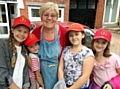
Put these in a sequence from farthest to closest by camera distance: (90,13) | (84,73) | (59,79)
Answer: (90,13) < (59,79) < (84,73)

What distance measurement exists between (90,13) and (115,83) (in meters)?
10.0

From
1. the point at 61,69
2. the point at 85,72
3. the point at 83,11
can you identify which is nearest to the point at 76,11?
the point at 83,11

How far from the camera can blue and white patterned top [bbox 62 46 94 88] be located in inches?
63.3

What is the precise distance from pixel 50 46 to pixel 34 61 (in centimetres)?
25

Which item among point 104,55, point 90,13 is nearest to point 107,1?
point 90,13

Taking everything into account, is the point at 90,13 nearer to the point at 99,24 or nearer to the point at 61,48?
the point at 99,24

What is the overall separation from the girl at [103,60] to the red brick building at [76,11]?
7093mm

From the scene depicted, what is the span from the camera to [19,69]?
63.8 inches

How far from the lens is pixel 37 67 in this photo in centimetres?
174

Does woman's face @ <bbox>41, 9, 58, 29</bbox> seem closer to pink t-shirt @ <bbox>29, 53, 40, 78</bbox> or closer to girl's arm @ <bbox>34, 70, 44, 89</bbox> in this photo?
pink t-shirt @ <bbox>29, 53, 40, 78</bbox>

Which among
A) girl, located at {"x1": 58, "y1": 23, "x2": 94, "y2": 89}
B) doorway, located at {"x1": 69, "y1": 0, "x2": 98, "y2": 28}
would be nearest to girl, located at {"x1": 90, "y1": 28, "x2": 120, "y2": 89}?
girl, located at {"x1": 58, "y1": 23, "x2": 94, "y2": 89}

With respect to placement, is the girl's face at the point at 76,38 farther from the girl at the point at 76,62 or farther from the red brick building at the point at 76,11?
the red brick building at the point at 76,11

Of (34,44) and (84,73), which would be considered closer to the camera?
(84,73)

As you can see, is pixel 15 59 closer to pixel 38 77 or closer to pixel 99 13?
pixel 38 77
